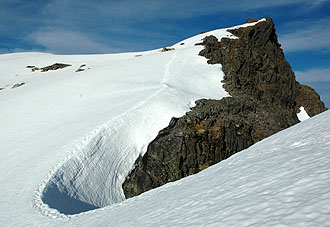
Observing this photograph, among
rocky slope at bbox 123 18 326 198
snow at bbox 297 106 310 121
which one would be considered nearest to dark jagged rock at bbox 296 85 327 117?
snow at bbox 297 106 310 121

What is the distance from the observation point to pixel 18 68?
48.3m

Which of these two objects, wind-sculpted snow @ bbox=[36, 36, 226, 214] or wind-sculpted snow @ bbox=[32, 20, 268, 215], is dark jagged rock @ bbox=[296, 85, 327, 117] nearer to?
wind-sculpted snow @ bbox=[32, 20, 268, 215]

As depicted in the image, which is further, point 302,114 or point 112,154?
point 302,114

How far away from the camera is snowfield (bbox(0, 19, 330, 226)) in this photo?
373 cm

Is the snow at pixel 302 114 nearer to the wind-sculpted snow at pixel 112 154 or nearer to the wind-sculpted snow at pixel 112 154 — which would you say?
the wind-sculpted snow at pixel 112 154

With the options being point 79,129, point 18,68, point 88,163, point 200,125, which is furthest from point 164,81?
point 18,68

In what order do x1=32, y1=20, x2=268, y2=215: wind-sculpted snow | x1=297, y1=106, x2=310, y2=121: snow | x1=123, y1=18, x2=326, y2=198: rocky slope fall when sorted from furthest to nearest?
x1=297, y1=106, x2=310, y2=121: snow
x1=123, y1=18, x2=326, y2=198: rocky slope
x1=32, y1=20, x2=268, y2=215: wind-sculpted snow

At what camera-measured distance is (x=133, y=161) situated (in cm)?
1507

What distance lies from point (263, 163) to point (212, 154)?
11.2m

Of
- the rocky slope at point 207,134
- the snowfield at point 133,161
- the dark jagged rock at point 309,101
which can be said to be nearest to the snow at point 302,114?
the dark jagged rock at point 309,101

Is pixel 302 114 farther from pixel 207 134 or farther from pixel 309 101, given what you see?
pixel 207 134

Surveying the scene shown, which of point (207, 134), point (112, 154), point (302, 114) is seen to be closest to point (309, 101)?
point (302, 114)

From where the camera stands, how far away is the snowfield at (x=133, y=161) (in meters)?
3.73

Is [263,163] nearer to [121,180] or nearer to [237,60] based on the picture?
[121,180]
